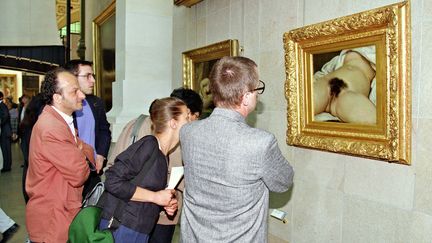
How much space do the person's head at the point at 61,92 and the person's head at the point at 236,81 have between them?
4.41 feet

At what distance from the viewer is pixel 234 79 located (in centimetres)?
171

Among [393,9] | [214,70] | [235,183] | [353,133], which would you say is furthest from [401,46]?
[235,183]

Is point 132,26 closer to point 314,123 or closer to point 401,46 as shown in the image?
point 314,123

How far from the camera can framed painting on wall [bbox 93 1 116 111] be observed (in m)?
6.93

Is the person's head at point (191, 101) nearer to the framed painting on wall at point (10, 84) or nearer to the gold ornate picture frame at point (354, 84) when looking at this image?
the gold ornate picture frame at point (354, 84)

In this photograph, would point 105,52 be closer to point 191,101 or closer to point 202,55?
point 202,55

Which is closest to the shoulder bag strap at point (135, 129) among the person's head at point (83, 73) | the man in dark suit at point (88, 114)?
the man in dark suit at point (88, 114)

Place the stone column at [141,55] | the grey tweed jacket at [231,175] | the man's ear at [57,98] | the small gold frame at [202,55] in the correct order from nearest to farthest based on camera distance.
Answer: the grey tweed jacket at [231,175], the man's ear at [57,98], the small gold frame at [202,55], the stone column at [141,55]

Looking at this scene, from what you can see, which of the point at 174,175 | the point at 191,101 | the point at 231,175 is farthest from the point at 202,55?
the point at 231,175

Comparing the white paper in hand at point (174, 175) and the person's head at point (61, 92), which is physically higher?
the person's head at point (61, 92)

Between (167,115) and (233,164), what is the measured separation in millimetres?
687

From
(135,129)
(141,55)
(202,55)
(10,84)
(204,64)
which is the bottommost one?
(135,129)

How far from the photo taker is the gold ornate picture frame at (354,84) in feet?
7.23

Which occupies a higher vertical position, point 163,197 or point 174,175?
point 174,175
